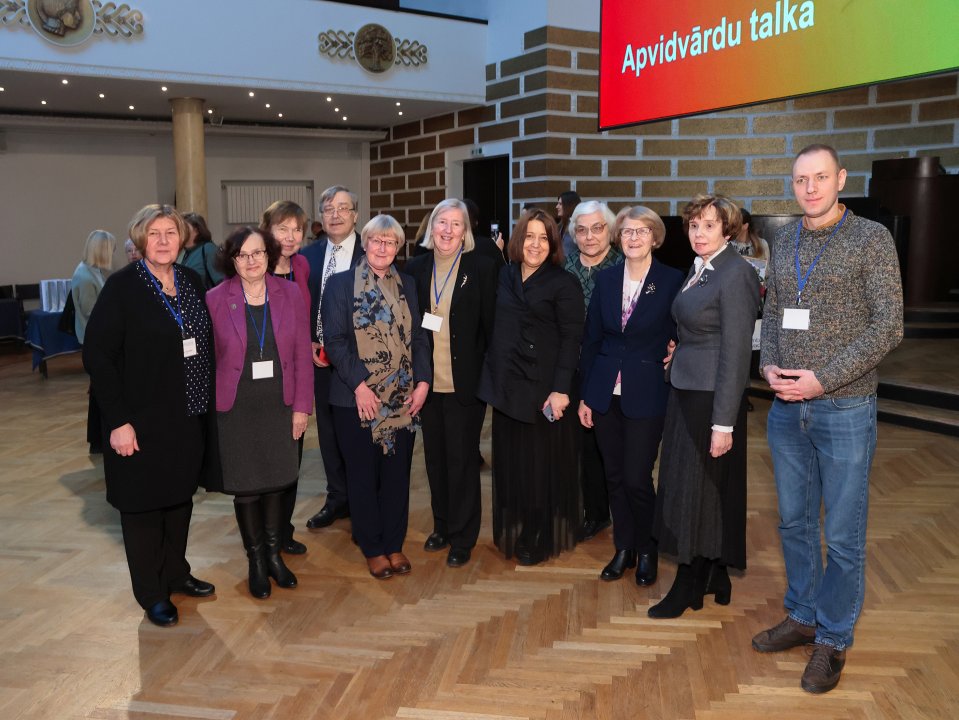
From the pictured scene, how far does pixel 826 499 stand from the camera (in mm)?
2602

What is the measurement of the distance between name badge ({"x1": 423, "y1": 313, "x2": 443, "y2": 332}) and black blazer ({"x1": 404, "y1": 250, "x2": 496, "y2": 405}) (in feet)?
0.12

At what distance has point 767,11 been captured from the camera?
4.66m

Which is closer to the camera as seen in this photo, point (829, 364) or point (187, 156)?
point (829, 364)

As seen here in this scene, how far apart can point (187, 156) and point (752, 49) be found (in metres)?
7.18

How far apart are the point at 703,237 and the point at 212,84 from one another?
24.9ft

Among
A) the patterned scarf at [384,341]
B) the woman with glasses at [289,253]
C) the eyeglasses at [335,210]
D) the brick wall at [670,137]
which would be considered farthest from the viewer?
the brick wall at [670,137]

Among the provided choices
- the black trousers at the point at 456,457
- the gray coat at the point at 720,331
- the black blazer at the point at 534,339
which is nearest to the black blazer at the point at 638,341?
the black blazer at the point at 534,339

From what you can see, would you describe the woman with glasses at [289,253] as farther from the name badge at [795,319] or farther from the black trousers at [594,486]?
the name badge at [795,319]

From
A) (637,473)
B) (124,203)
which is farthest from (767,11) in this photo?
(124,203)

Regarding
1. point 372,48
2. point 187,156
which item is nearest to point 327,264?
point 372,48

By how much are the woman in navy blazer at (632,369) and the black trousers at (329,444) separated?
1286 millimetres

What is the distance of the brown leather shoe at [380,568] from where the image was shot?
11.5 ft

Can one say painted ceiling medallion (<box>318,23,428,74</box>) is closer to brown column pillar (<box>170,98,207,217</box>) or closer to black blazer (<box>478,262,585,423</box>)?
brown column pillar (<box>170,98,207,217</box>)

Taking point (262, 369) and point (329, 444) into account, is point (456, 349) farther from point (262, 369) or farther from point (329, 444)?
point (329, 444)
